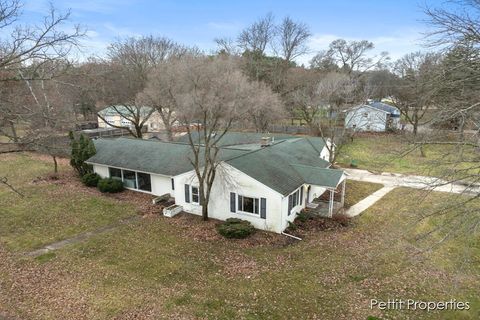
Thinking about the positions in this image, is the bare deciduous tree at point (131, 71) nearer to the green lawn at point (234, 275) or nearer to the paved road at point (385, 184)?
the green lawn at point (234, 275)

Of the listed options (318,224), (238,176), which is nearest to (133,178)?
(238,176)

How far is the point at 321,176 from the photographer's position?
16906 millimetres

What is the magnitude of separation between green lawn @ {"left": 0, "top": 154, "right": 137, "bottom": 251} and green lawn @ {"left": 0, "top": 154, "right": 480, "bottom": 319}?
0.74 m

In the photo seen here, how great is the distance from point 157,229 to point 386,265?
423 inches

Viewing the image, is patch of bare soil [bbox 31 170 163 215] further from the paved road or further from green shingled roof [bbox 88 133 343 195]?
the paved road

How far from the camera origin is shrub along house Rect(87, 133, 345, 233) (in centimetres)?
1530

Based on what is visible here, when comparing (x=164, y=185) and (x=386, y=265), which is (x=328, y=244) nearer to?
(x=386, y=265)

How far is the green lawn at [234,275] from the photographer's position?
31.4 feet

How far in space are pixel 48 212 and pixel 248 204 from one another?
37.7 ft

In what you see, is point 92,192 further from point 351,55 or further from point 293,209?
point 351,55

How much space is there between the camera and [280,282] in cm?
1111

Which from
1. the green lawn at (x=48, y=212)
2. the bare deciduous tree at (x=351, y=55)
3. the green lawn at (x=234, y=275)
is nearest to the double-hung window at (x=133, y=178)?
the green lawn at (x=48, y=212)

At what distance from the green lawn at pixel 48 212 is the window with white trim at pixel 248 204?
21.6 ft

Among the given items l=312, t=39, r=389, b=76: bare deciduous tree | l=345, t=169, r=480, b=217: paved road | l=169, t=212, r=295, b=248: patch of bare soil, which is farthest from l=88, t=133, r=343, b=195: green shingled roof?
l=312, t=39, r=389, b=76: bare deciduous tree
